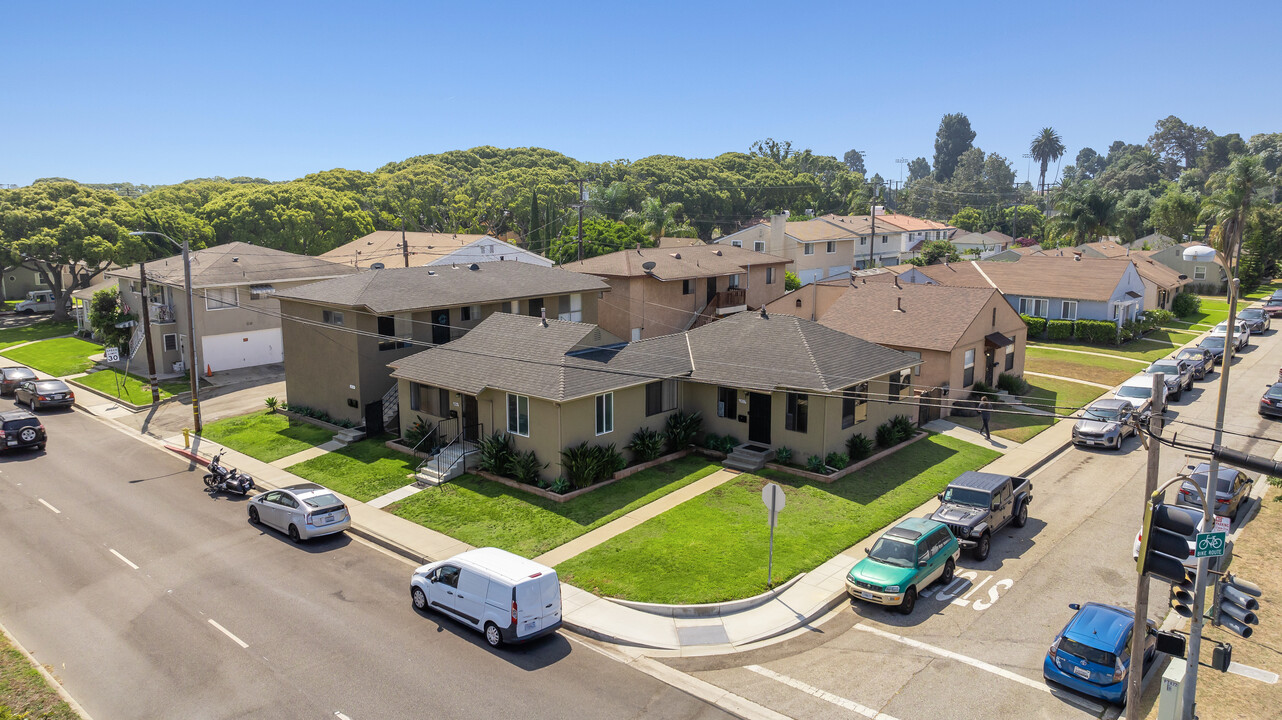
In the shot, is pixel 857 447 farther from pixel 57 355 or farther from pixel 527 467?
pixel 57 355

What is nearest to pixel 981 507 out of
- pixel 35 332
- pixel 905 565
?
pixel 905 565

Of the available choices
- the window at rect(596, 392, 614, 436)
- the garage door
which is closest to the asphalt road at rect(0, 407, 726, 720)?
the window at rect(596, 392, 614, 436)

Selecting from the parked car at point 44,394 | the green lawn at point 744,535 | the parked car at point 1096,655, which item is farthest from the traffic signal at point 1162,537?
the parked car at point 44,394

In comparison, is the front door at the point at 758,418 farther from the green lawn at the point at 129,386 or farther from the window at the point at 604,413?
the green lawn at the point at 129,386

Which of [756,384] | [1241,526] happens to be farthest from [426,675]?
[1241,526]

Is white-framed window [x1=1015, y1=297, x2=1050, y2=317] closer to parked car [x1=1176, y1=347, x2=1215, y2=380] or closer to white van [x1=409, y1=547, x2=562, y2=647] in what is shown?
parked car [x1=1176, y1=347, x2=1215, y2=380]

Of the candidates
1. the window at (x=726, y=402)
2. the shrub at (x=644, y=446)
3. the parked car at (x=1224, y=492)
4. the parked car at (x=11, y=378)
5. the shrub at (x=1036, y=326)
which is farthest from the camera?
the shrub at (x=1036, y=326)

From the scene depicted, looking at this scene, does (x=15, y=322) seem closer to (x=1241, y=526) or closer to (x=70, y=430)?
(x=70, y=430)
